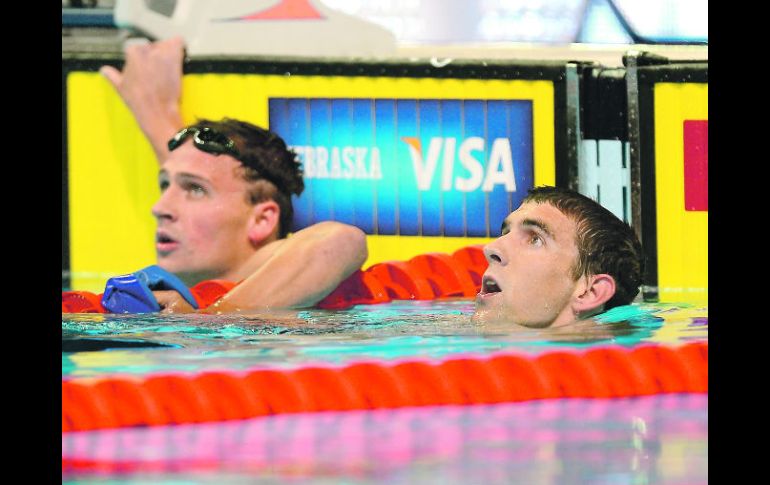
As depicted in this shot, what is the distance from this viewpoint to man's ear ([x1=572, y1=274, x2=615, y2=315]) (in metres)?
3.57

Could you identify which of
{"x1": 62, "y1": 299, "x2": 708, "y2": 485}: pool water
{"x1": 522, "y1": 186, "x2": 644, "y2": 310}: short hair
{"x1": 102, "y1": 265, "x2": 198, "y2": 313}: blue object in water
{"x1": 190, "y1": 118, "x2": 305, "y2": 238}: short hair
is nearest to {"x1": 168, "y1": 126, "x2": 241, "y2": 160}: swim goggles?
{"x1": 190, "y1": 118, "x2": 305, "y2": 238}: short hair

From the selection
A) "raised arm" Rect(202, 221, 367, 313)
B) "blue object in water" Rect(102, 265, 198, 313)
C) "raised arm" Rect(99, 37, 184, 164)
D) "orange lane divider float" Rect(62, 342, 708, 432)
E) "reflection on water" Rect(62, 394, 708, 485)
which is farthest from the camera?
"raised arm" Rect(99, 37, 184, 164)

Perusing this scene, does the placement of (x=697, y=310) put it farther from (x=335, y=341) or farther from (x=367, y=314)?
(x=335, y=341)

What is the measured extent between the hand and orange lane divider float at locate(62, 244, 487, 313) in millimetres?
375

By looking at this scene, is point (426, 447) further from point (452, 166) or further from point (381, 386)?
point (452, 166)

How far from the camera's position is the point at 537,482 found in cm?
228

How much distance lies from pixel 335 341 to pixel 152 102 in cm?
192

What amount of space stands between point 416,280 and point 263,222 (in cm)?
63

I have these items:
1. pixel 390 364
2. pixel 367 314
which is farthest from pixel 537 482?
pixel 367 314

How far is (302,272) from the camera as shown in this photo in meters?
4.11

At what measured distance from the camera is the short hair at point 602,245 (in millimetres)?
3572

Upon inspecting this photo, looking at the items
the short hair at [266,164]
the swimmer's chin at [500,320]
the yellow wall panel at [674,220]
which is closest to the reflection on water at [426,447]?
the swimmer's chin at [500,320]

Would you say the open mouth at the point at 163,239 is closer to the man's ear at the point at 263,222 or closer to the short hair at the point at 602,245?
the man's ear at the point at 263,222

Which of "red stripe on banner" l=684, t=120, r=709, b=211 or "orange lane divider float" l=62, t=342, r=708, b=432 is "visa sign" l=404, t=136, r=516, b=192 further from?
"orange lane divider float" l=62, t=342, r=708, b=432
